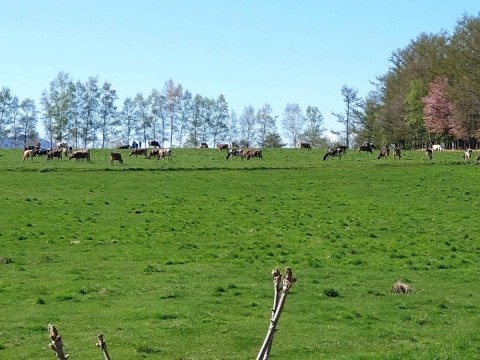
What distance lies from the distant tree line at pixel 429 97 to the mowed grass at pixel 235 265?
32987 millimetres

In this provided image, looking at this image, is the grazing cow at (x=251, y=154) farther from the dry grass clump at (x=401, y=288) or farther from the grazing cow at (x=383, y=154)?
the dry grass clump at (x=401, y=288)

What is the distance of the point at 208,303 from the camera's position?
16188 mm

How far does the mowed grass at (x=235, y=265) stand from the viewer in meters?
13.2

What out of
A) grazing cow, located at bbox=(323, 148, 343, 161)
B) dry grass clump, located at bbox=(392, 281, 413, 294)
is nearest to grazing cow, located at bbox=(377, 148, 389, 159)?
grazing cow, located at bbox=(323, 148, 343, 161)

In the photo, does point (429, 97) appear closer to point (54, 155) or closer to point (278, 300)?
point (54, 155)

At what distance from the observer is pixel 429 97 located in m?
90.8

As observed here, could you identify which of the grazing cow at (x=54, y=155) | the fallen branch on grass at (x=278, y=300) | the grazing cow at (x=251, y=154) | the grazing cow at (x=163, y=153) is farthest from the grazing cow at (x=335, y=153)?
the fallen branch on grass at (x=278, y=300)

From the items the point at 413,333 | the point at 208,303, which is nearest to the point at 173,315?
the point at 208,303

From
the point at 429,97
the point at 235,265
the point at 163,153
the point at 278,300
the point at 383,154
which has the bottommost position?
the point at 235,265

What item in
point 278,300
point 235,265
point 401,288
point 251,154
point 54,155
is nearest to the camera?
point 278,300

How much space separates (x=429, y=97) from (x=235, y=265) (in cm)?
7415

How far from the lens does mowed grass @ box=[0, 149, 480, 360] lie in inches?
518

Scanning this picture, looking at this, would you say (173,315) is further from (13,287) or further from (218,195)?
(218,195)

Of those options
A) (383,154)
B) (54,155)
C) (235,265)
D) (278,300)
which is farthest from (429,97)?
(278,300)
